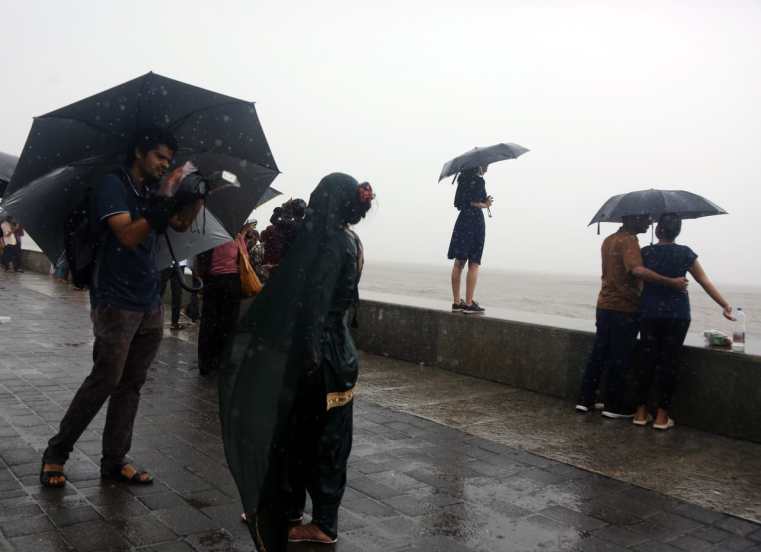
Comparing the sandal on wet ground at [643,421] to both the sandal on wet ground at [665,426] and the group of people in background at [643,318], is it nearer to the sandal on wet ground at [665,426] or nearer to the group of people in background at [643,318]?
the group of people in background at [643,318]

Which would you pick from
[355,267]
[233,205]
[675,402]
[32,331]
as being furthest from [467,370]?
[32,331]

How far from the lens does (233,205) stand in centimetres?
451

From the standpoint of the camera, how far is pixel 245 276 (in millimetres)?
7820

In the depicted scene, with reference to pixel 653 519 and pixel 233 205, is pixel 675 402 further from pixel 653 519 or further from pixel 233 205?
pixel 233 205

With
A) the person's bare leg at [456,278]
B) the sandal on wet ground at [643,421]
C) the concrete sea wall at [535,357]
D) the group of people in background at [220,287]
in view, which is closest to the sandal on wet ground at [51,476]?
the group of people in background at [220,287]

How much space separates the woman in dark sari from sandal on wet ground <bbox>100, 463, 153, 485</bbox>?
1.12 metres

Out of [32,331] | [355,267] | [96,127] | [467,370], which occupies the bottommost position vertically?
[32,331]

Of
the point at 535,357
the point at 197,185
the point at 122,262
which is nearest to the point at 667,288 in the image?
the point at 535,357

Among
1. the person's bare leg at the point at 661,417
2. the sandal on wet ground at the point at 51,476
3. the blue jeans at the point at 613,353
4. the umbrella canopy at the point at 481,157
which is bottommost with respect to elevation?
the sandal on wet ground at the point at 51,476

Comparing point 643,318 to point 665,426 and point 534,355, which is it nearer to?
point 665,426

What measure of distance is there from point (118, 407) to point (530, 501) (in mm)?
2439

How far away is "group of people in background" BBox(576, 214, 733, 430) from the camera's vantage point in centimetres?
600

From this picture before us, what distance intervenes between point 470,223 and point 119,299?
5009 millimetres

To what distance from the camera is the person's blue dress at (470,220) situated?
821 cm
